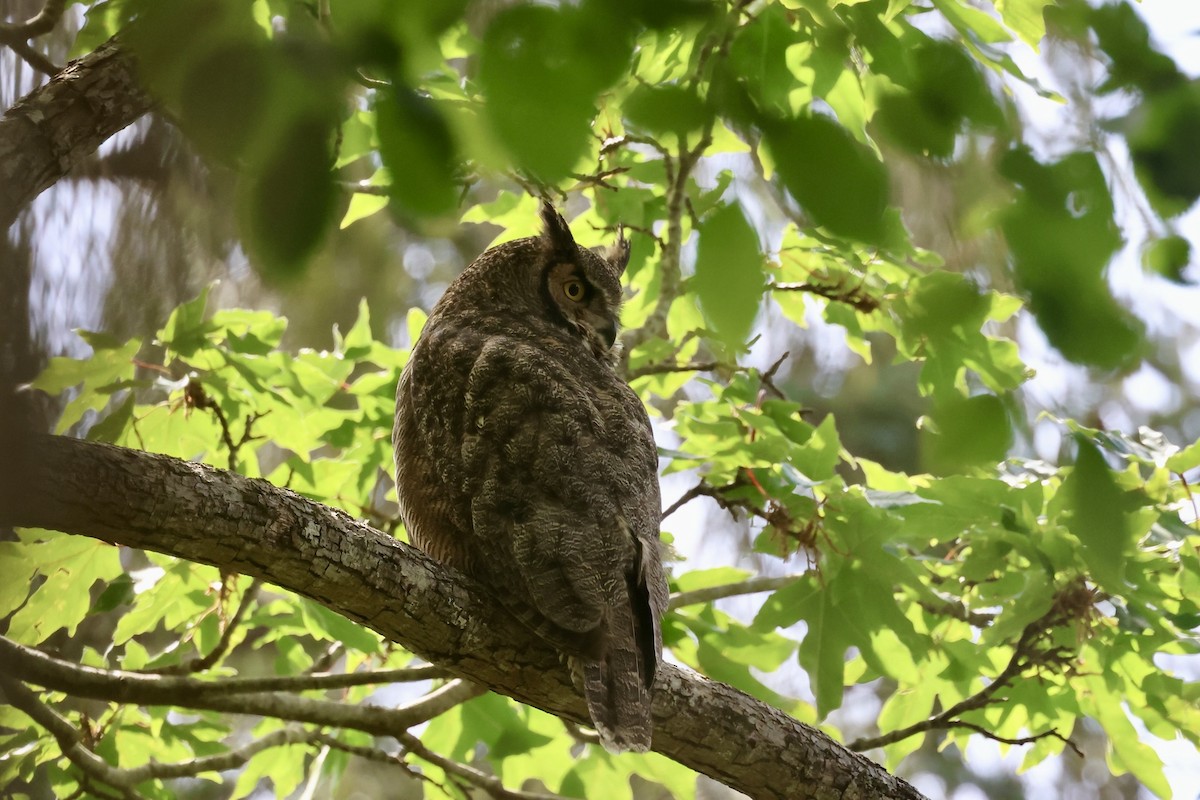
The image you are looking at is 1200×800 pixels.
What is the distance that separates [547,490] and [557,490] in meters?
0.02

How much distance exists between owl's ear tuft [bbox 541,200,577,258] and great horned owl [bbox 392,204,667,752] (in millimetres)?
133

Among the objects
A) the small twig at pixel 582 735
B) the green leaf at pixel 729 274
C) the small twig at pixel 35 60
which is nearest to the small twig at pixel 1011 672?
the small twig at pixel 582 735

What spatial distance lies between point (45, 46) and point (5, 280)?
2.88 metres

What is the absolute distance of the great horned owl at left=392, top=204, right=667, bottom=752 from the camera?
241 cm

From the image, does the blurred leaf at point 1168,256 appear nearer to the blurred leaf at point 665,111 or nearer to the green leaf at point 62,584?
the blurred leaf at point 665,111

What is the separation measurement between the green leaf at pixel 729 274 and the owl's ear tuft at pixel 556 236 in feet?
7.93

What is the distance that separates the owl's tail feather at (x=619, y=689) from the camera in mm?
2279

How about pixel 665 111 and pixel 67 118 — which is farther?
pixel 67 118

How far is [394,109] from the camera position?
36.7 inches

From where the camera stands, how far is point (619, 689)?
236cm

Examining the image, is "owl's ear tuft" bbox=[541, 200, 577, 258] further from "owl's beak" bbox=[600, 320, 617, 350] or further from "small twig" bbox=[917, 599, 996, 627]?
"small twig" bbox=[917, 599, 996, 627]

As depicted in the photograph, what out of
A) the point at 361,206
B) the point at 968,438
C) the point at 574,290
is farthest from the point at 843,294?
the point at 968,438

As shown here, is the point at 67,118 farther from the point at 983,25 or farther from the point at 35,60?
the point at 983,25

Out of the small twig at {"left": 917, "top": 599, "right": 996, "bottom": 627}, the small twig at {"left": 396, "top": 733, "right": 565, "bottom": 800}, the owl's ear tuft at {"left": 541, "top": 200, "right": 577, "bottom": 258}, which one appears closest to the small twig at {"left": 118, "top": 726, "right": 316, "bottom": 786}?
the small twig at {"left": 396, "top": 733, "right": 565, "bottom": 800}
